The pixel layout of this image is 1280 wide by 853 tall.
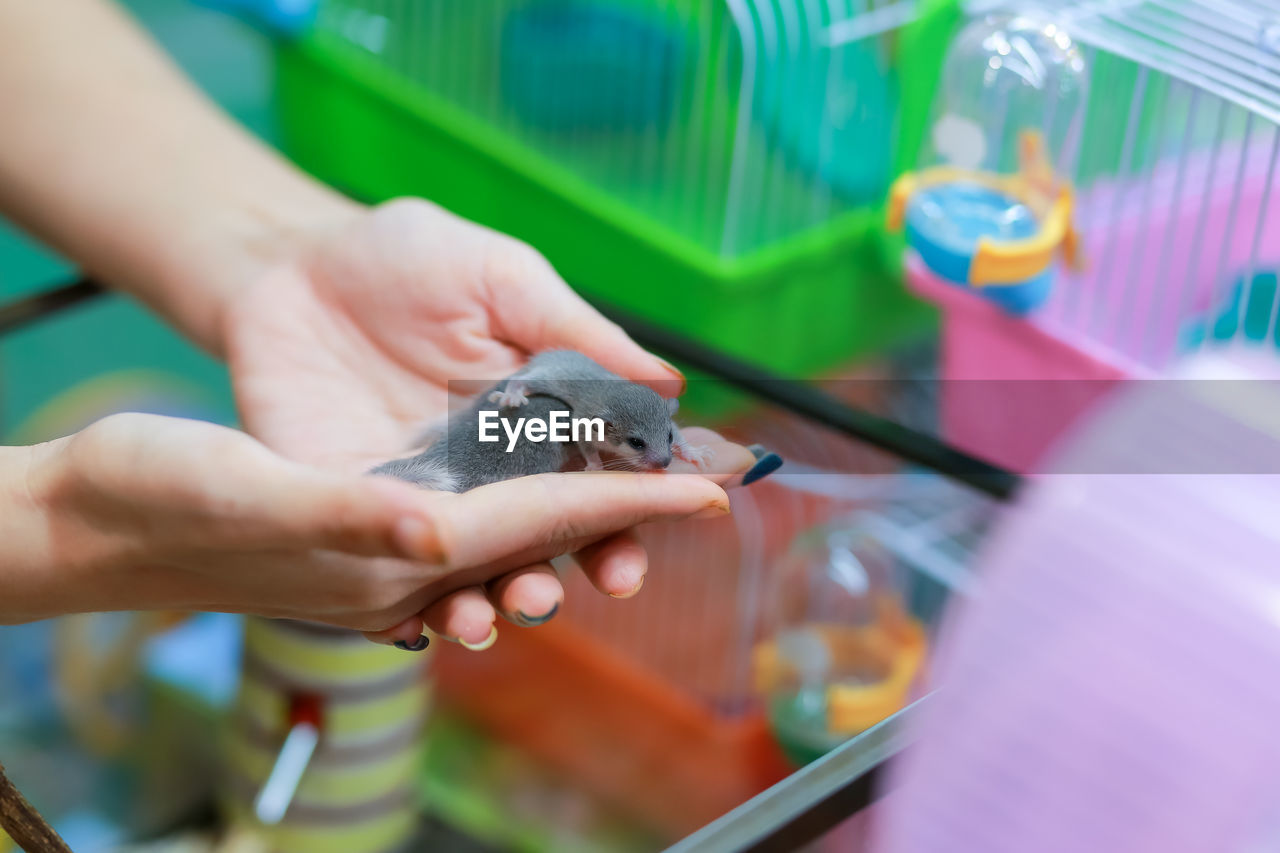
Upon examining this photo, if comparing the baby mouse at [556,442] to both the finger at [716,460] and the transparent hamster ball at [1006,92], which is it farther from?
the transparent hamster ball at [1006,92]

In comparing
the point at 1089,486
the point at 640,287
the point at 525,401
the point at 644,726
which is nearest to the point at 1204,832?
the point at 1089,486

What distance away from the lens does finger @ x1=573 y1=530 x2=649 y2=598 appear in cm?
50

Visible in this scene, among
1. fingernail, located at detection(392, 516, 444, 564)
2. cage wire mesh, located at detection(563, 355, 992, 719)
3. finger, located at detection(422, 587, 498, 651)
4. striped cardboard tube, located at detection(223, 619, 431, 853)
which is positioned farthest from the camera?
cage wire mesh, located at detection(563, 355, 992, 719)

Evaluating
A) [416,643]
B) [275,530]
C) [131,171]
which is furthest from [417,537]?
[131,171]

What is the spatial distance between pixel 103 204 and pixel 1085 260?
2.38ft

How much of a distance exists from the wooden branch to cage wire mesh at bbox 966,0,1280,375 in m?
0.76

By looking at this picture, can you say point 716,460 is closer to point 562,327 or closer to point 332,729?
point 562,327

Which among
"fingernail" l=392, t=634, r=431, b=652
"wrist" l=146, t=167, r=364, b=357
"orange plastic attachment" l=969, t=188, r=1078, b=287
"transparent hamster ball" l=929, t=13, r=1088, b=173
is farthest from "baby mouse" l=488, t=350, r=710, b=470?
"transparent hamster ball" l=929, t=13, r=1088, b=173

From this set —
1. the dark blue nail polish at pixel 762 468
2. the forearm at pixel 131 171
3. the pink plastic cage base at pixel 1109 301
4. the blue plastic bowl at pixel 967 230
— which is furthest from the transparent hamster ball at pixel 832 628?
the forearm at pixel 131 171

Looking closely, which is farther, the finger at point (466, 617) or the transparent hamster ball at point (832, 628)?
the transparent hamster ball at point (832, 628)

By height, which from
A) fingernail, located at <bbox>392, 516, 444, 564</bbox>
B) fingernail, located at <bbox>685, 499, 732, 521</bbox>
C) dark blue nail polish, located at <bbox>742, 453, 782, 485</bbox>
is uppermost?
fingernail, located at <bbox>392, 516, 444, 564</bbox>

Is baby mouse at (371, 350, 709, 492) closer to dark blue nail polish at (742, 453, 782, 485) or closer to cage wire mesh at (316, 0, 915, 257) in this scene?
dark blue nail polish at (742, 453, 782, 485)

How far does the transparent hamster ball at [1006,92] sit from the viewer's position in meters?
0.98

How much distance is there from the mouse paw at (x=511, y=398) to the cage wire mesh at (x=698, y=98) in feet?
1.75
